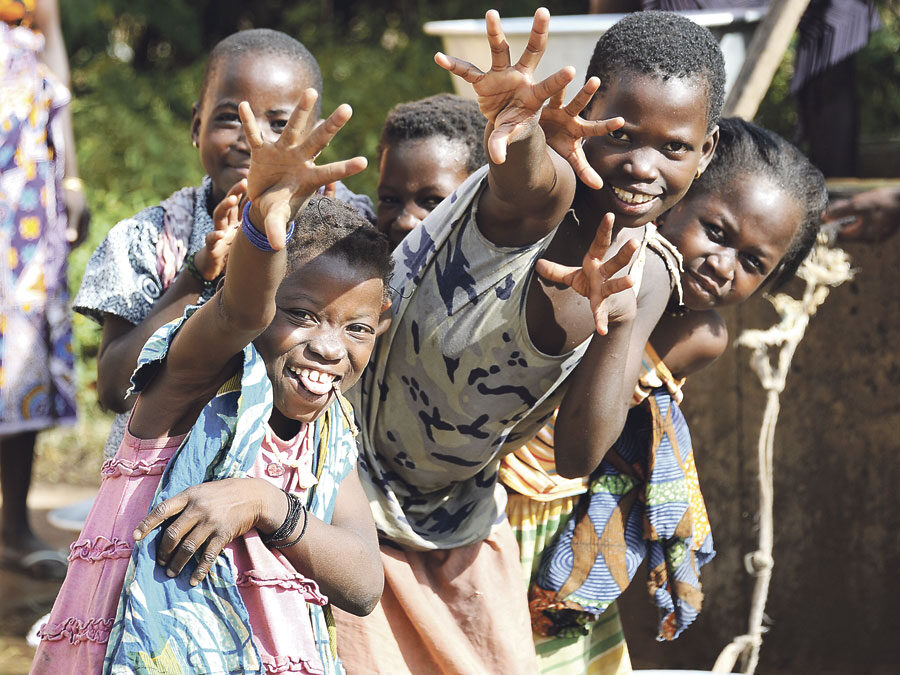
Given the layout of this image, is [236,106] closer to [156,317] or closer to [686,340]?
[156,317]

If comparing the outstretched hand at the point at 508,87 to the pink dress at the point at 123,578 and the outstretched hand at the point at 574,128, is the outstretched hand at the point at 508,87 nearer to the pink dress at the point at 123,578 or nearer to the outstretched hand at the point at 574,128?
the outstretched hand at the point at 574,128

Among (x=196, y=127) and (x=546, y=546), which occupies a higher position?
(x=196, y=127)

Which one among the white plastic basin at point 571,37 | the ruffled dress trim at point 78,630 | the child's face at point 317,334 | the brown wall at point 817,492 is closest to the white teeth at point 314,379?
the child's face at point 317,334

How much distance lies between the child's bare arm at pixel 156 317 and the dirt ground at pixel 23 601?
170 cm

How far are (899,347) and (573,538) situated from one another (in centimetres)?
164

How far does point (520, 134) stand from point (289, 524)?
0.67 m

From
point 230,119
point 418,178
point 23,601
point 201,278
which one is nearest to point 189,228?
point 230,119

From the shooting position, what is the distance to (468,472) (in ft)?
7.03

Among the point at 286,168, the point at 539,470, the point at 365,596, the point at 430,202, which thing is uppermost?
the point at 286,168

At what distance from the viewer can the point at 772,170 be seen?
7.75 ft

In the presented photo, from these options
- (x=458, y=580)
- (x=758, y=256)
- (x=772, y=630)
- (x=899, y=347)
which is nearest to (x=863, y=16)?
(x=899, y=347)

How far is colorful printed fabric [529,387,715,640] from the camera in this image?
239 cm

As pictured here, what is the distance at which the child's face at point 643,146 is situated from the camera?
187cm

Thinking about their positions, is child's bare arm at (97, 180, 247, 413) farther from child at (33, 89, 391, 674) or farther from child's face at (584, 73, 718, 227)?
child's face at (584, 73, 718, 227)
